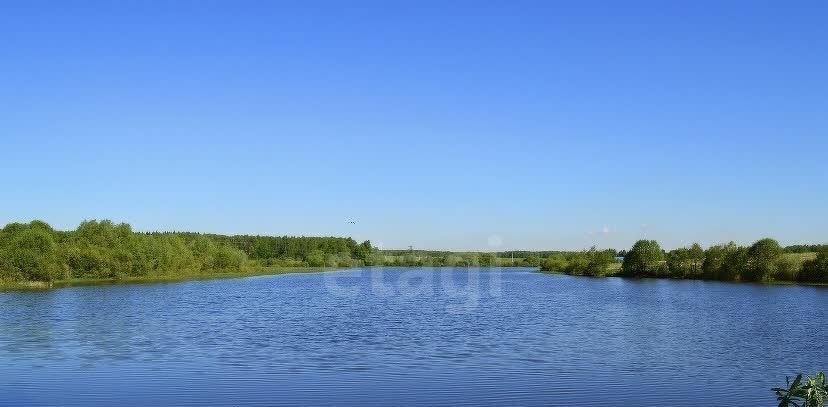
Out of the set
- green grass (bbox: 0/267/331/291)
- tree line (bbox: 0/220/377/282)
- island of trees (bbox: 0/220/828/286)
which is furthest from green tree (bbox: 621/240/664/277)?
tree line (bbox: 0/220/377/282)

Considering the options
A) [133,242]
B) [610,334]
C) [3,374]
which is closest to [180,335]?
[3,374]

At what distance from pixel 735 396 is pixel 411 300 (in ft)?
133

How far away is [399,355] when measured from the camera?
24.9 m

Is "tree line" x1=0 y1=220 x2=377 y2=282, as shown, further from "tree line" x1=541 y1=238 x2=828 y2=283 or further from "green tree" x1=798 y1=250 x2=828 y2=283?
"green tree" x1=798 y1=250 x2=828 y2=283

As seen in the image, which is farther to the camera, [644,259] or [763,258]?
[644,259]

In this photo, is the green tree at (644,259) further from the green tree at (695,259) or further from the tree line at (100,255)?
the tree line at (100,255)

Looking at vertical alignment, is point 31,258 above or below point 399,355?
above

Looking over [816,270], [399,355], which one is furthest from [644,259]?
[399,355]

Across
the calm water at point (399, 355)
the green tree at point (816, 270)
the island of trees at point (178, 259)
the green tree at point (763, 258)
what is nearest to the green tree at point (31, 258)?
the island of trees at point (178, 259)

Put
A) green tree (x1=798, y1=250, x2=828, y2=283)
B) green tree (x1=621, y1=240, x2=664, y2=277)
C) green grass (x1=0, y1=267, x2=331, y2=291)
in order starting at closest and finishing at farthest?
1. green grass (x1=0, y1=267, x2=331, y2=291)
2. green tree (x1=798, y1=250, x2=828, y2=283)
3. green tree (x1=621, y1=240, x2=664, y2=277)

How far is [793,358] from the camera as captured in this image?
25125 millimetres

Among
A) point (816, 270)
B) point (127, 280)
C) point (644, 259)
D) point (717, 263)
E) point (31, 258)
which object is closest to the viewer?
point (31, 258)

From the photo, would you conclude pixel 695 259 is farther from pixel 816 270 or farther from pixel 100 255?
pixel 100 255

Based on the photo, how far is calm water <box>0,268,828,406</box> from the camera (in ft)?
59.5
